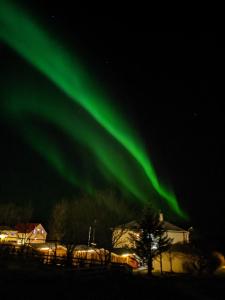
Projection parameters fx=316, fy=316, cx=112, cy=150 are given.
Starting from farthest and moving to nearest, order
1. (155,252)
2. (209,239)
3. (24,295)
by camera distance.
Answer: (209,239)
(155,252)
(24,295)

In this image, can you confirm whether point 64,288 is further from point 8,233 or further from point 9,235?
point 8,233

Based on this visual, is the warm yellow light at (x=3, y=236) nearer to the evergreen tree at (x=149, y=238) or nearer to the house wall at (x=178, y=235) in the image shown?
the evergreen tree at (x=149, y=238)

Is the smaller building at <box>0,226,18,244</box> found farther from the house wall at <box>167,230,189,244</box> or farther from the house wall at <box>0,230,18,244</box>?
the house wall at <box>167,230,189,244</box>

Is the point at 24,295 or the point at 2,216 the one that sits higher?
the point at 2,216

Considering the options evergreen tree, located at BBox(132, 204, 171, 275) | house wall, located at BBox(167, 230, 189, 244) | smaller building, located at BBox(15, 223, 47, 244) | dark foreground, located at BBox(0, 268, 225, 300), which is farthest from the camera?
house wall, located at BBox(167, 230, 189, 244)

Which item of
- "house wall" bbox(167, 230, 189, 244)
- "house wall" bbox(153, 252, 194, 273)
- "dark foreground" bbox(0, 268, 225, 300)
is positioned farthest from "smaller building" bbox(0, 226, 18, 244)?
"dark foreground" bbox(0, 268, 225, 300)

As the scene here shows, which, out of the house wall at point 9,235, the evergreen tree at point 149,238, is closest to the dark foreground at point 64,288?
the evergreen tree at point 149,238

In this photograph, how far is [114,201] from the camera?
196 ft

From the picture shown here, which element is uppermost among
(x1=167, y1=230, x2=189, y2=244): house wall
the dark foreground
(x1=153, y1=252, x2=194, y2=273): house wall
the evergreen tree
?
(x1=167, y1=230, x2=189, y2=244): house wall

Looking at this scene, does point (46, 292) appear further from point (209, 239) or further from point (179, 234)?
point (179, 234)

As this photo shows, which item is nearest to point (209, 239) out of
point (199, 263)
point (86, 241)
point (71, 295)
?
point (199, 263)

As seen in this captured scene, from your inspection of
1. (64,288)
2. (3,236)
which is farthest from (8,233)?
(64,288)

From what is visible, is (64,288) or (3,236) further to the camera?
(3,236)

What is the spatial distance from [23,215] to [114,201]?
99.3 feet
